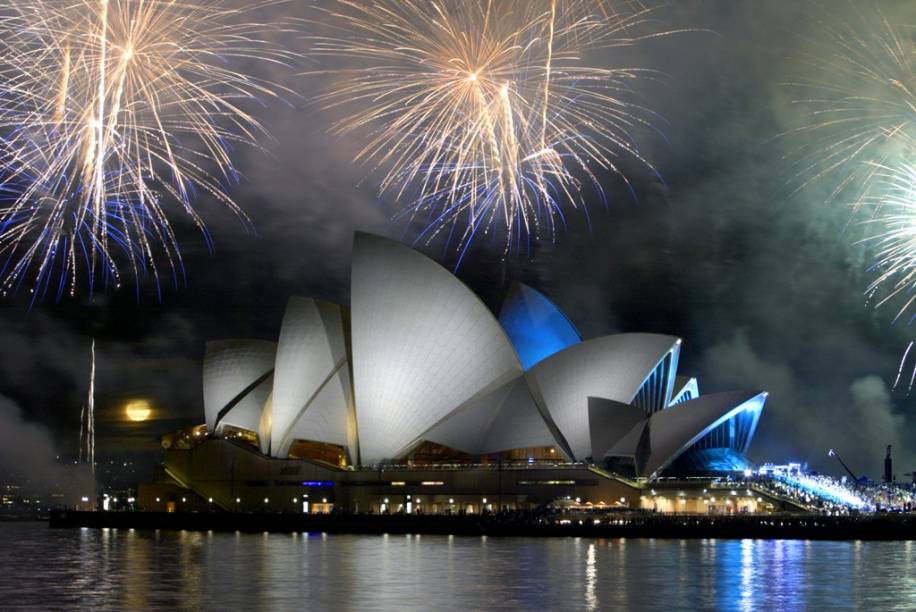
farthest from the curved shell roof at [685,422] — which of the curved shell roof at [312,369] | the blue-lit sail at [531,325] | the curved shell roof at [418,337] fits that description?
the curved shell roof at [312,369]

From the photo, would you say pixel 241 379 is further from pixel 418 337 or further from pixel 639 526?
pixel 639 526

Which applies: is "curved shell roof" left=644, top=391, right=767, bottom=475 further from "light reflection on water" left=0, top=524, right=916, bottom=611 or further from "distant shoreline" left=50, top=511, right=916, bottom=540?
"light reflection on water" left=0, top=524, right=916, bottom=611

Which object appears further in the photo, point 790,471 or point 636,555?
point 790,471

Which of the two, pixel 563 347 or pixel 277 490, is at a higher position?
pixel 563 347

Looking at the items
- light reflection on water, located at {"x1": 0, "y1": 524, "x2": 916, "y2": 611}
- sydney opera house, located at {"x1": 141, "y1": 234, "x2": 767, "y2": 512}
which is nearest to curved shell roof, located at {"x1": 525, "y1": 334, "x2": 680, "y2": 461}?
sydney opera house, located at {"x1": 141, "y1": 234, "x2": 767, "y2": 512}

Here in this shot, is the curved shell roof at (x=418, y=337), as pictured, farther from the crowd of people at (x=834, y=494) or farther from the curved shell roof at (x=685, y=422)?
the crowd of people at (x=834, y=494)

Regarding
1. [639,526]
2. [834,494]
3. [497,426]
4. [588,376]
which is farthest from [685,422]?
[834,494]

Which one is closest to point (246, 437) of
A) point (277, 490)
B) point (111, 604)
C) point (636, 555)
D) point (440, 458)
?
point (277, 490)

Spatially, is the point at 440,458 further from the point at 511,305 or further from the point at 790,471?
the point at 790,471
